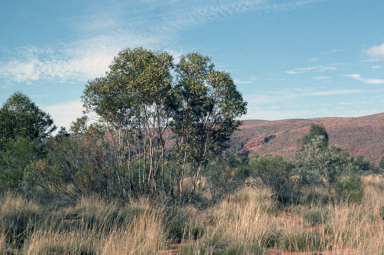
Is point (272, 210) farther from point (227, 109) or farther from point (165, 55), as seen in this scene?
point (165, 55)

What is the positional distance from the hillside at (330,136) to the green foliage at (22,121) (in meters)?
40.7

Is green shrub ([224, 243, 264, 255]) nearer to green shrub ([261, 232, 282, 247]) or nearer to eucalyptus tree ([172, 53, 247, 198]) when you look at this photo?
green shrub ([261, 232, 282, 247])

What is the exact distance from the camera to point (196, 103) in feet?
33.1

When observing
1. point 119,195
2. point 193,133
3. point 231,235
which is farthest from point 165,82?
point 231,235

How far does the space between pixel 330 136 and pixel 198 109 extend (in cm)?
6798

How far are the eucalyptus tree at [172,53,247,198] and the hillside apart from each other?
143 feet

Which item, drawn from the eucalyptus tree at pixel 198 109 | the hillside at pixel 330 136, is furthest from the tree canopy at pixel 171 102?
the hillside at pixel 330 136

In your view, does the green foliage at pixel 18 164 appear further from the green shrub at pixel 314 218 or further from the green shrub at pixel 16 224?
the green shrub at pixel 314 218

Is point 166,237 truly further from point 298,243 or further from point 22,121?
point 22,121

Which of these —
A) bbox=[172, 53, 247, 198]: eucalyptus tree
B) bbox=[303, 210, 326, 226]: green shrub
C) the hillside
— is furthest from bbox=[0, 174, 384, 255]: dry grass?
the hillside

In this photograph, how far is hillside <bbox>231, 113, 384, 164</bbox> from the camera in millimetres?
59406

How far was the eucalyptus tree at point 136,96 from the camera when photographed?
922 centimetres

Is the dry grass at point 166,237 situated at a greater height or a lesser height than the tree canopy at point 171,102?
lesser

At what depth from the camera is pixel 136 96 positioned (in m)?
9.38
